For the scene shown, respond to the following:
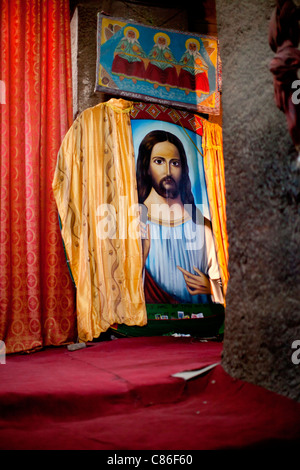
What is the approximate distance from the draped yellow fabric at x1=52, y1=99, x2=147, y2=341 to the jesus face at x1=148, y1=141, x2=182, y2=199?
0.22m

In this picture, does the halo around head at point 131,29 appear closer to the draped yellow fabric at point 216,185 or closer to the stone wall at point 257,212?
the draped yellow fabric at point 216,185

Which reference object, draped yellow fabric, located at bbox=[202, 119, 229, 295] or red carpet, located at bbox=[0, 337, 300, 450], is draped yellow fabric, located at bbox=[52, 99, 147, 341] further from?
red carpet, located at bbox=[0, 337, 300, 450]

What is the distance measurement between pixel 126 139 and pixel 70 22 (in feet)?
4.28

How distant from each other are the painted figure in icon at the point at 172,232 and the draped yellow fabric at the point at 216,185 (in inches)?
2.8

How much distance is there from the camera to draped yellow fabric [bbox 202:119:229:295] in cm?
433

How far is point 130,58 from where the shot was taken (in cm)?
419

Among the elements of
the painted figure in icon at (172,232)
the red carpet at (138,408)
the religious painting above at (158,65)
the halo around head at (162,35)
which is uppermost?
the halo around head at (162,35)

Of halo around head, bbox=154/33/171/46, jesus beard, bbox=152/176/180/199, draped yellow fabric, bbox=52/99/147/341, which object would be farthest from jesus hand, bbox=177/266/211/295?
halo around head, bbox=154/33/171/46

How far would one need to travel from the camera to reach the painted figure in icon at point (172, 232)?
13.5 ft

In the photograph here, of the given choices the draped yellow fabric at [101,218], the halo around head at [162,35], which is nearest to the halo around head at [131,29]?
the halo around head at [162,35]

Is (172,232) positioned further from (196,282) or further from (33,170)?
(33,170)

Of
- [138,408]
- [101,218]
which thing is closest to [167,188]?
[101,218]

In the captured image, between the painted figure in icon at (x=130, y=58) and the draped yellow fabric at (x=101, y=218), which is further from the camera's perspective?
the painted figure in icon at (x=130, y=58)

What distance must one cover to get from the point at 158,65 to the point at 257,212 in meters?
2.61
